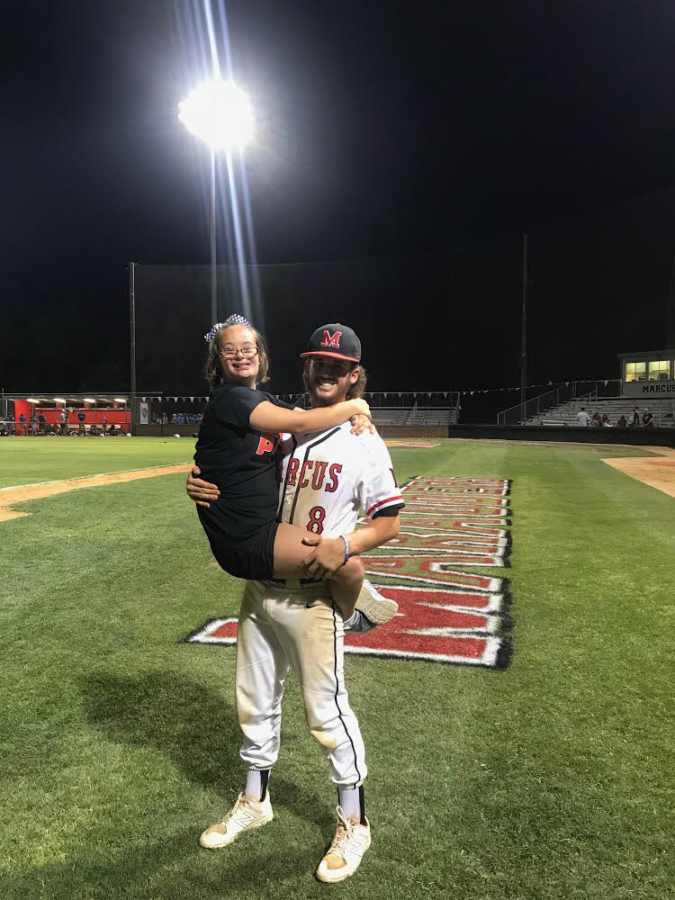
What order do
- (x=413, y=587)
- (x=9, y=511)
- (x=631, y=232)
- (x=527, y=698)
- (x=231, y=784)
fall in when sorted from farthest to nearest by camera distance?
(x=631, y=232), (x=9, y=511), (x=413, y=587), (x=527, y=698), (x=231, y=784)

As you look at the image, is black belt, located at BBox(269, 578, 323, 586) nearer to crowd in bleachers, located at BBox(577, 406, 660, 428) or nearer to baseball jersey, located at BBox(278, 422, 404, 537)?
baseball jersey, located at BBox(278, 422, 404, 537)

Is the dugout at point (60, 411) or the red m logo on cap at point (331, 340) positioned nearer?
the red m logo on cap at point (331, 340)

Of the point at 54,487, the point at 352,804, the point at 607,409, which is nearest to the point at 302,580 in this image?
the point at 352,804

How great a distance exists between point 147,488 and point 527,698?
1008 centimetres

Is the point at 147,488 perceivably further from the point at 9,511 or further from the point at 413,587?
the point at 413,587

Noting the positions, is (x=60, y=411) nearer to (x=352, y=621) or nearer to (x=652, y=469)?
(x=652, y=469)

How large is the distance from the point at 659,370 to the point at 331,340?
4192 cm

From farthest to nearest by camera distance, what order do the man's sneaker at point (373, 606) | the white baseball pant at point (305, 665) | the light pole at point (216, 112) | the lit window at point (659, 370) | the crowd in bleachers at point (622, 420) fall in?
the lit window at point (659, 370) → the crowd in bleachers at point (622, 420) → the light pole at point (216, 112) → the man's sneaker at point (373, 606) → the white baseball pant at point (305, 665)

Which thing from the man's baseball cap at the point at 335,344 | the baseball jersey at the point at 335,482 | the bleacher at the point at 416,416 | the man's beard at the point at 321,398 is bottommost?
the baseball jersey at the point at 335,482

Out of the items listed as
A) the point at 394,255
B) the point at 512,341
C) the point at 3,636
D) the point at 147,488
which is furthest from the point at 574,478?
the point at 394,255

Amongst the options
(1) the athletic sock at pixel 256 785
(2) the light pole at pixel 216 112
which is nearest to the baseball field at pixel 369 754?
(1) the athletic sock at pixel 256 785

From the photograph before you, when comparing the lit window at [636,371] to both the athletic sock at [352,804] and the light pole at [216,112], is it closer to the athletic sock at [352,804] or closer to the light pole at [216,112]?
the light pole at [216,112]

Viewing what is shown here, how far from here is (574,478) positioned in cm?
1477

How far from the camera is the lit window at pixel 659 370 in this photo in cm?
3803
